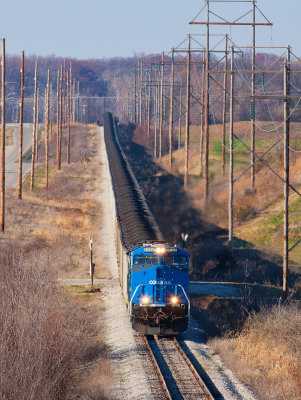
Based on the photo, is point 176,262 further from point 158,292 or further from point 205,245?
point 205,245

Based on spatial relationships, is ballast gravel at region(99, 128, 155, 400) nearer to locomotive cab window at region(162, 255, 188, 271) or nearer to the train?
the train

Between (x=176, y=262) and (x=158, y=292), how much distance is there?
1.22m

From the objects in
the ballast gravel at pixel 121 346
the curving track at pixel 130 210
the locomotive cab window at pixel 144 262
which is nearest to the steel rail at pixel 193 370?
the ballast gravel at pixel 121 346

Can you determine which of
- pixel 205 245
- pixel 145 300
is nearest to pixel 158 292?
pixel 145 300

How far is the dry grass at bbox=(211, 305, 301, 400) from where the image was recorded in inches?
674

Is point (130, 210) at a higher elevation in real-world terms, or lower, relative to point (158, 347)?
higher

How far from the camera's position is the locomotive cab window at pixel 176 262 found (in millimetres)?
21797

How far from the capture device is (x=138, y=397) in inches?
640

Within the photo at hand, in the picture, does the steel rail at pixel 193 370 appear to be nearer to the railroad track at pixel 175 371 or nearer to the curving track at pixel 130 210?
the railroad track at pixel 175 371

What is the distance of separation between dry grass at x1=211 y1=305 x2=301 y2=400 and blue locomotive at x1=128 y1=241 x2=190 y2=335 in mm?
1677

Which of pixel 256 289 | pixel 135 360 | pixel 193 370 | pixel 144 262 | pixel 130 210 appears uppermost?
pixel 130 210

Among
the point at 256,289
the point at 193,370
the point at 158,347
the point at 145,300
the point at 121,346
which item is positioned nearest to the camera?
the point at 193,370

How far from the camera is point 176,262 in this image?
2194cm

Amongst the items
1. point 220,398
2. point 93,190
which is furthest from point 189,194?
point 220,398
